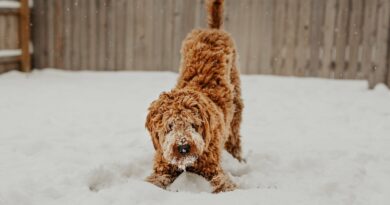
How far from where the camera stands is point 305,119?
6.66 m

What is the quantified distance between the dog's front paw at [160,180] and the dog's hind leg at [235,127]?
1.05 m

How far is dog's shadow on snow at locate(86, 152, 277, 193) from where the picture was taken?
12.6 feet

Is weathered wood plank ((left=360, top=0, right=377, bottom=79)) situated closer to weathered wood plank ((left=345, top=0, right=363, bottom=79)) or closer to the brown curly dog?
weathered wood plank ((left=345, top=0, right=363, bottom=79))

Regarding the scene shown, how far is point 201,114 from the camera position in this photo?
143 inches

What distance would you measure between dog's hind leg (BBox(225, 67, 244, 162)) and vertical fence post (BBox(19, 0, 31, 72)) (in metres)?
6.33

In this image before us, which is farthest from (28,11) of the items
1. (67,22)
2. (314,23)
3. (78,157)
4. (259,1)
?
(78,157)

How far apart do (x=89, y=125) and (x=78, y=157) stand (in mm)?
1514

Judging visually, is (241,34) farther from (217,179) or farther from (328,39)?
(217,179)

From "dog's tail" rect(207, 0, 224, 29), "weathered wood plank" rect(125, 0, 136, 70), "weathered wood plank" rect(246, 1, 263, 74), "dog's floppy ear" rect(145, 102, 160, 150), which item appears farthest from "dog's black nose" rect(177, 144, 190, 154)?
"weathered wood plank" rect(125, 0, 136, 70)

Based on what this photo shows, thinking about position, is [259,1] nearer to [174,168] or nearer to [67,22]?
[67,22]

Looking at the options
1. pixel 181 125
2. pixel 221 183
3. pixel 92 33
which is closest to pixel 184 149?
pixel 181 125

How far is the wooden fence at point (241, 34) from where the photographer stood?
30.8 feet

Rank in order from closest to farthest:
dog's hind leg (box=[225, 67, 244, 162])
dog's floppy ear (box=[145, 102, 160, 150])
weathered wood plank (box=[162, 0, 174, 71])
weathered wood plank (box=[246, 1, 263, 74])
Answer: dog's floppy ear (box=[145, 102, 160, 150]) < dog's hind leg (box=[225, 67, 244, 162]) < weathered wood plank (box=[246, 1, 263, 74]) < weathered wood plank (box=[162, 0, 174, 71])

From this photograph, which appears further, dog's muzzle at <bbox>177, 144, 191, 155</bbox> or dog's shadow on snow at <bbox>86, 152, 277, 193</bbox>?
dog's shadow on snow at <bbox>86, 152, 277, 193</bbox>
